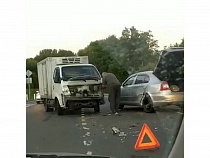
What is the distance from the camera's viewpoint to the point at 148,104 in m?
3.46

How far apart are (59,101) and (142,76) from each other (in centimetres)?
58

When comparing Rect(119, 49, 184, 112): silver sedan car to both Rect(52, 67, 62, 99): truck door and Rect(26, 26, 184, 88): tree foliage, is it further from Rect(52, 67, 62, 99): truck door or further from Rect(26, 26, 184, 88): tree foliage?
Rect(52, 67, 62, 99): truck door

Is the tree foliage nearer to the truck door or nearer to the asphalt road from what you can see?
the truck door

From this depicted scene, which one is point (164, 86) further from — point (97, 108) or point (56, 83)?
point (56, 83)

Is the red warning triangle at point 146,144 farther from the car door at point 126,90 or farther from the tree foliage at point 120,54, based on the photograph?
the tree foliage at point 120,54

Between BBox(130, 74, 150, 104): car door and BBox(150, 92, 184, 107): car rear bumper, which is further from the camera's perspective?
BBox(130, 74, 150, 104): car door

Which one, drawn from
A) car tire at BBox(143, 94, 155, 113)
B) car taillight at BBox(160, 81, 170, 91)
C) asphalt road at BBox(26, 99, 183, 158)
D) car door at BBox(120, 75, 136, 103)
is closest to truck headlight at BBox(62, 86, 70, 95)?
asphalt road at BBox(26, 99, 183, 158)

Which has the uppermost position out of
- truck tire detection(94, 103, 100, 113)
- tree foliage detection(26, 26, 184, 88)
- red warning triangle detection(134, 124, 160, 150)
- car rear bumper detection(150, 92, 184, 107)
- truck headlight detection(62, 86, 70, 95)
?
tree foliage detection(26, 26, 184, 88)

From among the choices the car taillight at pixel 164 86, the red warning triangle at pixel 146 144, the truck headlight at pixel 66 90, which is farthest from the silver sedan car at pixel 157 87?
the truck headlight at pixel 66 90

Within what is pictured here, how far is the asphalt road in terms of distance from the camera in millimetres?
3420

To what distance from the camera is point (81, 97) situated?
346cm

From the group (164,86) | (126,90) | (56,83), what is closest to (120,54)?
(126,90)

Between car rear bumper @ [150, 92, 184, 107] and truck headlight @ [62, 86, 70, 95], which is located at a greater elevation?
truck headlight @ [62, 86, 70, 95]
